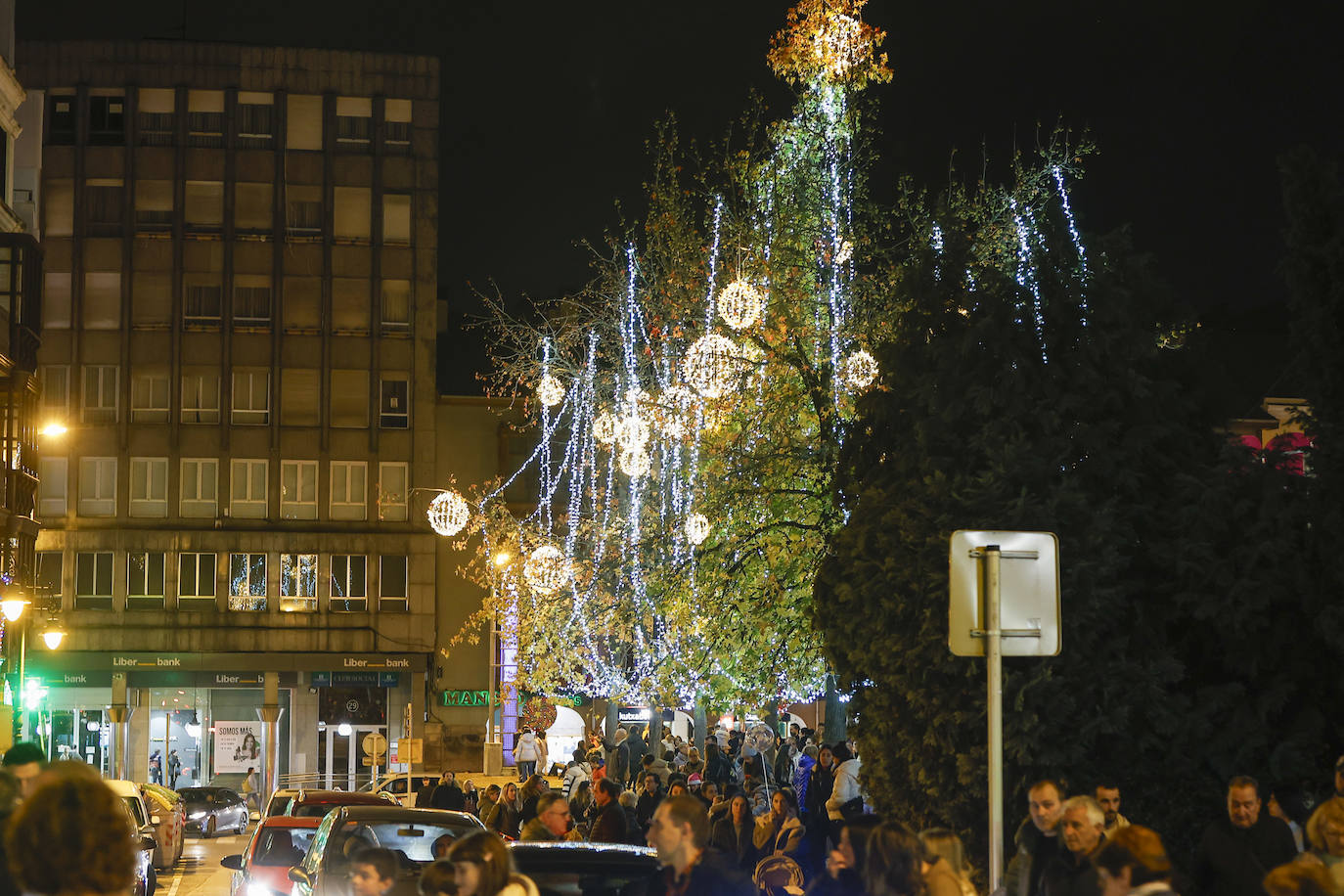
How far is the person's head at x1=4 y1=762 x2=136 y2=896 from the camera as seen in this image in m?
4.55

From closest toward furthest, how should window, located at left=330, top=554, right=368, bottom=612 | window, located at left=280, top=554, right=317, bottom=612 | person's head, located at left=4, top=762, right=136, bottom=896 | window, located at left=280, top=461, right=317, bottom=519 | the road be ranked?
person's head, located at left=4, top=762, right=136, bottom=896, the road, window, located at left=280, top=554, right=317, bottom=612, window, located at left=330, top=554, right=368, bottom=612, window, located at left=280, top=461, right=317, bottom=519

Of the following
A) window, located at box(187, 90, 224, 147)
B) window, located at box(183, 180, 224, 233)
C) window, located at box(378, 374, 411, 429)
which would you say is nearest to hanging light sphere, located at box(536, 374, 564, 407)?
window, located at box(378, 374, 411, 429)

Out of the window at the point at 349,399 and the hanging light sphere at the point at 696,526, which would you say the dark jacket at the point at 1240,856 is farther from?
the window at the point at 349,399

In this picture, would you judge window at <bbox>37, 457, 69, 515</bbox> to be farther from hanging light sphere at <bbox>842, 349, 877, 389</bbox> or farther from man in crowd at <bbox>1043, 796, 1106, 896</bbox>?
man in crowd at <bbox>1043, 796, 1106, 896</bbox>

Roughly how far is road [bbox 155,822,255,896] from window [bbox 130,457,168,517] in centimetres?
1937

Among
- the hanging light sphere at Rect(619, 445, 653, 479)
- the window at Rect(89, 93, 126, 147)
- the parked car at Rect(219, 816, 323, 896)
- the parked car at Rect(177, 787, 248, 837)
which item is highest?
the window at Rect(89, 93, 126, 147)

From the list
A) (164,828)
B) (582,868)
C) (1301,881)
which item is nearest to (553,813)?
(582,868)

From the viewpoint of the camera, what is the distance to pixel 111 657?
57.1 meters

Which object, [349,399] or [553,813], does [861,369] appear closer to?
[553,813]

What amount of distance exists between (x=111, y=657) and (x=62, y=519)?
511 centimetres

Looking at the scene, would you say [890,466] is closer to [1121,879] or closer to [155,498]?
[1121,879]

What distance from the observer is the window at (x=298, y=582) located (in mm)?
58125

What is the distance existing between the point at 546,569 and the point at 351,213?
31162 millimetres

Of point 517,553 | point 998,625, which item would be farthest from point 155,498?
point 998,625
